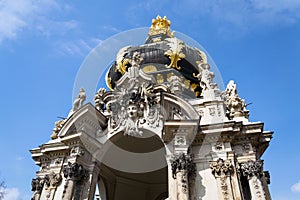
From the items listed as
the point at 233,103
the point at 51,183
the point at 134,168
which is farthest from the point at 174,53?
the point at 51,183

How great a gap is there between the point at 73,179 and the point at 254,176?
7.38m

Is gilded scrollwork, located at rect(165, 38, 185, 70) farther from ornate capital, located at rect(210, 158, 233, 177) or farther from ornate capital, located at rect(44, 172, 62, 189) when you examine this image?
ornate capital, located at rect(44, 172, 62, 189)

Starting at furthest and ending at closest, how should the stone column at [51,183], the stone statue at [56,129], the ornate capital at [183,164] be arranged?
the stone statue at [56,129] < the stone column at [51,183] < the ornate capital at [183,164]

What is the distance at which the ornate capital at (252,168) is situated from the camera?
35.3 feet

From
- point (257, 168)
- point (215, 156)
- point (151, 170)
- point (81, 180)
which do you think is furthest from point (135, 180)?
point (257, 168)

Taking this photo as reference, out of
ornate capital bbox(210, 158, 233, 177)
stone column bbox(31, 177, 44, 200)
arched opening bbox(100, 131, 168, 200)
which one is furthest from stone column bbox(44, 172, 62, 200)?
ornate capital bbox(210, 158, 233, 177)

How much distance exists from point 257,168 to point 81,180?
289 inches

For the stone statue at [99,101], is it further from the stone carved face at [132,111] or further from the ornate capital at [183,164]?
the ornate capital at [183,164]

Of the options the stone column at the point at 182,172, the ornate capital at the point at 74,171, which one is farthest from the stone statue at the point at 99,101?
the stone column at the point at 182,172

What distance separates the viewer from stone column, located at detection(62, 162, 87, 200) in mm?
11648

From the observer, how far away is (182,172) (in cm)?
1066

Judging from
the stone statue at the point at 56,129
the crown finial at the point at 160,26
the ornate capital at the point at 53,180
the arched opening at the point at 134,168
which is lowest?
the ornate capital at the point at 53,180

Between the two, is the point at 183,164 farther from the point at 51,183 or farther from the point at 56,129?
the point at 56,129

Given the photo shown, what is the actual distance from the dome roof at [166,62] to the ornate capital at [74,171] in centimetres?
656
